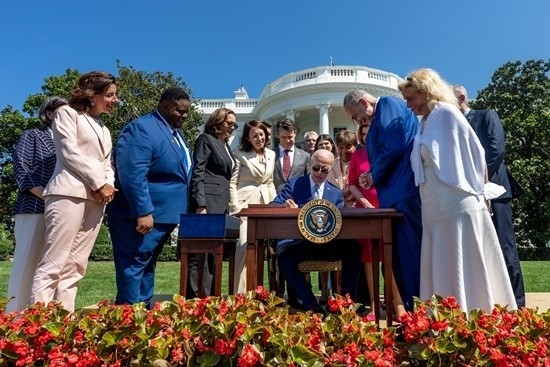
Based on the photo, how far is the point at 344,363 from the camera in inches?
77.4

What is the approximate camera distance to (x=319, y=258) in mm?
4297

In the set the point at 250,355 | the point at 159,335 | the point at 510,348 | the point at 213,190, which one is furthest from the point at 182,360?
the point at 213,190

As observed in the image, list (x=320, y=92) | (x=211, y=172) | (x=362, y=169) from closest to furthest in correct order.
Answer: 1. (x=362, y=169)
2. (x=211, y=172)
3. (x=320, y=92)

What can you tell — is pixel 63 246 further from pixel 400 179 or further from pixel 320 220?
pixel 400 179

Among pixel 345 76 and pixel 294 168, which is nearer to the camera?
pixel 294 168

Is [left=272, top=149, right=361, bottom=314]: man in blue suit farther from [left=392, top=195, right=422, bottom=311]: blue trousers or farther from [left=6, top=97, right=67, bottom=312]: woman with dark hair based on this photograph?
[left=6, top=97, right=67, bottom=312]: woman with dark hair

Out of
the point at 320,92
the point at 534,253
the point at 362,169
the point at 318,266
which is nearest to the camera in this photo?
the point at 318,266

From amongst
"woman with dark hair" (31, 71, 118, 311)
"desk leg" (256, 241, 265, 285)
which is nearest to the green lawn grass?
"woman with dark hair" (31, 71, 118, 311)

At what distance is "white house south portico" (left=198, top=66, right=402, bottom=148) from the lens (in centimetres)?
3225

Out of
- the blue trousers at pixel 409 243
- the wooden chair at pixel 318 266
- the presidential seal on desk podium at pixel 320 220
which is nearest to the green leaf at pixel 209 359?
the presidential seal on desk podium at pixel 320 220

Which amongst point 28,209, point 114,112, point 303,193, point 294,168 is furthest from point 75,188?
point 114,112

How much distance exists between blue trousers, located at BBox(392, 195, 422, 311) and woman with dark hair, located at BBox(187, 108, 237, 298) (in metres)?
1.95

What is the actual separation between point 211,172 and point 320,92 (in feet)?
95.8

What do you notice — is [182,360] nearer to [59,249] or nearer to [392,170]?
[59,249]
